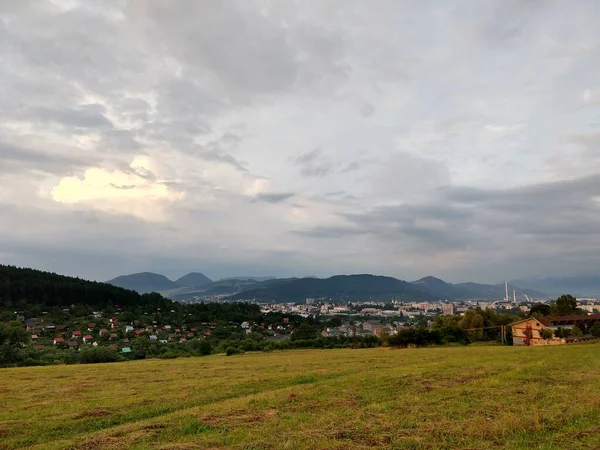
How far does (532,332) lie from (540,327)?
1.50 m

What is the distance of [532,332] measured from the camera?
6281 centimetres

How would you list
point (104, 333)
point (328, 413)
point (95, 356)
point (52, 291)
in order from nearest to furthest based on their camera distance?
point (328, 413) < point (95, 356) < point (104, 333) < point (52, 291)

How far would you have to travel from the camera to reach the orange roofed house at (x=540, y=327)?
60594 mm

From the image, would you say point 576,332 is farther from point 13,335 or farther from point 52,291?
point 52,291

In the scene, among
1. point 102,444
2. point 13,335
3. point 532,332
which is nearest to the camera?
point 102,444

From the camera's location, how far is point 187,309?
15062 cm

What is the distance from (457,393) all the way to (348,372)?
377 inches

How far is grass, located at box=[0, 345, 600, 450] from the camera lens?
1052cm

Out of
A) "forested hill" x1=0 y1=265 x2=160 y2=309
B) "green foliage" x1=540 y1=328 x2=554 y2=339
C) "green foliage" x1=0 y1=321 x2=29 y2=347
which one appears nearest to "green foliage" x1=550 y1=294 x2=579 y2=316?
"green foliage" x1=540 y1=328 x2=554 y2=339

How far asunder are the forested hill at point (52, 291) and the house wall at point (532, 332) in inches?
A: 5150

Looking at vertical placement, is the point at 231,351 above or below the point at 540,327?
below

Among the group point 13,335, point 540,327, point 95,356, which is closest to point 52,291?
point 13,335

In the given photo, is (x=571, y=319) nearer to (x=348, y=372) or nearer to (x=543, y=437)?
(x=348, y=372)

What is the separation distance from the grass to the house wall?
4510cm
